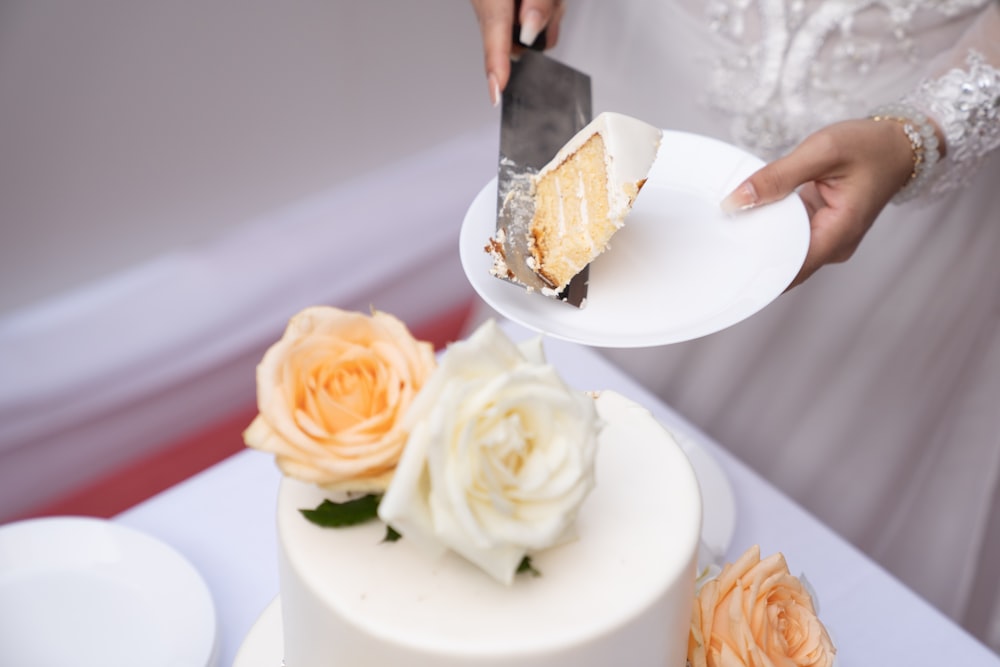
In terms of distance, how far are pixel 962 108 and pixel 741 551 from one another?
0.69 meters

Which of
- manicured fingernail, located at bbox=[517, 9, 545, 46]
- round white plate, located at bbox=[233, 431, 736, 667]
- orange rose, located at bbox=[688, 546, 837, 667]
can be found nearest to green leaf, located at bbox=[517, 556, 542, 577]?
orange rose, located at bbox=[688, 546, 837, 667]

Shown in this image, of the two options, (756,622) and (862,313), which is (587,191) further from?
(862,313)

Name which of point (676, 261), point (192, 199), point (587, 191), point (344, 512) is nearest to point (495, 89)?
point (587, 191)

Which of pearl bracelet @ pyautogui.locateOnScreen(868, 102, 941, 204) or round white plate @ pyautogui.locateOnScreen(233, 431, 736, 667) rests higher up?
pearl bracelet @ pyautogui.locateOnScreen(868, 102, 941, 204)

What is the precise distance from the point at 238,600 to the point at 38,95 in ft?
4.29

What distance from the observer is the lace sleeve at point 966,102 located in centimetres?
124

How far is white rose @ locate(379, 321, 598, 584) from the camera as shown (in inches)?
16.9

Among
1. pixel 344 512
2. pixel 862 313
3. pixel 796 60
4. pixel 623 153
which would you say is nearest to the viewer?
pixel 344 512

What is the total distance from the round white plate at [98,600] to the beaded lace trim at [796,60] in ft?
3.58

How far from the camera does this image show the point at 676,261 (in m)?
0.97

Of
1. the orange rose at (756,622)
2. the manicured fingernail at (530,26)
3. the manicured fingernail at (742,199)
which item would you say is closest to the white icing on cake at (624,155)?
the manicured fingernail at (742,199)

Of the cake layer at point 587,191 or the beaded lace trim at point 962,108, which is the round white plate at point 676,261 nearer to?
the cake layer at point 587,191

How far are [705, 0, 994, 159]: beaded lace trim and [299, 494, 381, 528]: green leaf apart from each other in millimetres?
1145

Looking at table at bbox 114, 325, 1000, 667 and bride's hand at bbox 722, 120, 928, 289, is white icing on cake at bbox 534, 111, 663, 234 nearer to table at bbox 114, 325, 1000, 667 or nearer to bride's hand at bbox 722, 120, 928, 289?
bride's hand at bbox 722, 120, 928, 289
